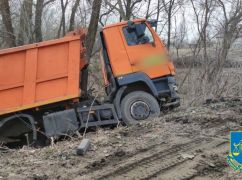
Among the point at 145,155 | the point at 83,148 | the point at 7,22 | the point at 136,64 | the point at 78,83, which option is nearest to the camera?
the point at 145,155

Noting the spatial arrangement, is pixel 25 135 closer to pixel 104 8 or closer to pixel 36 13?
pixel 36 13

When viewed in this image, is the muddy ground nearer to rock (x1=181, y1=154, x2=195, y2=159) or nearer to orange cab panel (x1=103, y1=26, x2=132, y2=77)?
rock (x1=181, y1=154, x2=195, y2=159)

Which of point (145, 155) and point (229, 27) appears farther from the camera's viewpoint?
point (229, 27)

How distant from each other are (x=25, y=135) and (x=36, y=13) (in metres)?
7.84

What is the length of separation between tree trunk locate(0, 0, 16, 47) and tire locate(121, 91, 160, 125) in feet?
24.9

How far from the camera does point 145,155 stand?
20.6 feet

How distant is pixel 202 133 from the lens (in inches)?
292

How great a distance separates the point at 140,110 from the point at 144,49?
1.33m

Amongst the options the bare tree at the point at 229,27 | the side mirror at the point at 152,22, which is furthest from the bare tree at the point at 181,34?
the side mirror at the point at 152,22

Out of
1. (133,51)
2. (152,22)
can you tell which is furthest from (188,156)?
(152,22)

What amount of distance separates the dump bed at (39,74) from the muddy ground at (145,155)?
1.08 m

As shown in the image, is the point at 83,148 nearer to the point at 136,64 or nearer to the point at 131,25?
the point at 136,64

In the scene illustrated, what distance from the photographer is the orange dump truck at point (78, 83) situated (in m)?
8.63

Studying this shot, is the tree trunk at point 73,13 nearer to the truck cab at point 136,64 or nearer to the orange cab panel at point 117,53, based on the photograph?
the truck cab at point 136,64
